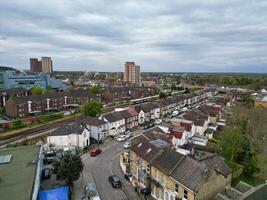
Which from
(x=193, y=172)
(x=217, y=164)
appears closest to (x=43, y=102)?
(x=217, y=164)

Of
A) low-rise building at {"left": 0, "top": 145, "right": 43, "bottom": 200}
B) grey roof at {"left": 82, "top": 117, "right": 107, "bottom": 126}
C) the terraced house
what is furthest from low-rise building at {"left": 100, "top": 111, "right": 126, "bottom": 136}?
the terraced house

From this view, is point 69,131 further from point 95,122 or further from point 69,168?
point 69,168

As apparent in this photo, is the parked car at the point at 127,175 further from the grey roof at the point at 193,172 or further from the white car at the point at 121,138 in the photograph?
the white car at the point at 121,138

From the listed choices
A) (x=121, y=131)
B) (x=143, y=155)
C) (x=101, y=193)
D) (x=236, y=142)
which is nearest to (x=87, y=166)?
(x=101, y=193)

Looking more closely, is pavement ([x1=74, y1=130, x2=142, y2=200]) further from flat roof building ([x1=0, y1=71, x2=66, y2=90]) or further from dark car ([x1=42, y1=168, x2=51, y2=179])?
flat roof building ([x1=0, y1=71, x2=66, y2=90])

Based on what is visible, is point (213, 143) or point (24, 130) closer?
point (213, 143)

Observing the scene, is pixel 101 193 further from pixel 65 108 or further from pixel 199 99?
pixel 199 99
